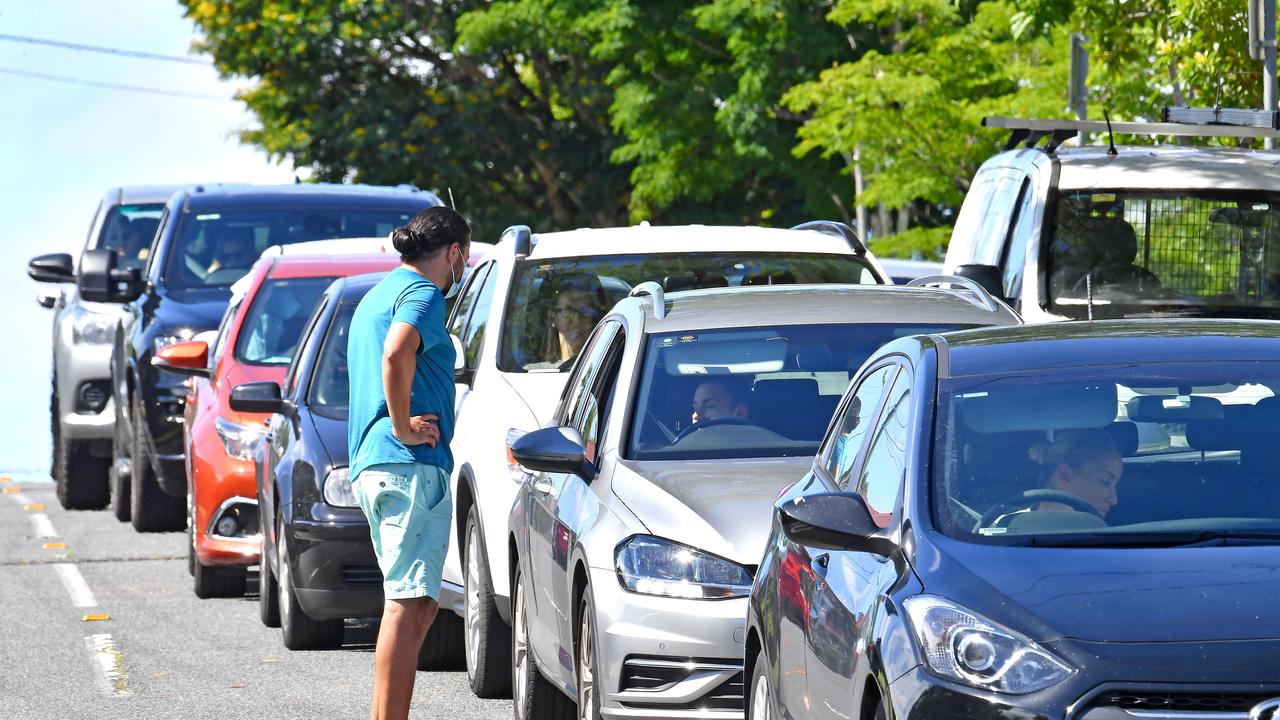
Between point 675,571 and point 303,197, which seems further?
point 303,197

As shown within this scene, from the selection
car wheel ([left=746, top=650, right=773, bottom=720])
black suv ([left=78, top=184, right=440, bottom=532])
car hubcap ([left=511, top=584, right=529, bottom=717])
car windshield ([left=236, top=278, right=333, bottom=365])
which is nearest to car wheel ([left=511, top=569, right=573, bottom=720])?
car hubcap ([left=511, top=584, right=529, bottom=717])

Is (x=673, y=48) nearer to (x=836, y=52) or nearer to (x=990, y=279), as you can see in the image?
(x=836, y=52)

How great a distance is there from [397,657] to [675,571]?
1.14 metres

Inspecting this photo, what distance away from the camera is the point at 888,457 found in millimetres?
5688

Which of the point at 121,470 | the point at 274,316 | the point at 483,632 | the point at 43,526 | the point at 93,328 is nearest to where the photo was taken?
the point at 483,632

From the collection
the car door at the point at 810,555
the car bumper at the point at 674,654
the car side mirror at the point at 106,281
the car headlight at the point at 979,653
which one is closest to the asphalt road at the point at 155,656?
the car side mirror at the point at 106,281

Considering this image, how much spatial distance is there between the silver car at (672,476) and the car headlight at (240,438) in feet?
16.4

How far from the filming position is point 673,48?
1407 inches

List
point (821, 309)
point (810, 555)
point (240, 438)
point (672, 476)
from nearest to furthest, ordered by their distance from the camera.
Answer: point (810, 555), point (672, 476), point (821, 309), point (240, 438)

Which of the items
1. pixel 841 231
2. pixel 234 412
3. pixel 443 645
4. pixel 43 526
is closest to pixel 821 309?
pixel 841 231

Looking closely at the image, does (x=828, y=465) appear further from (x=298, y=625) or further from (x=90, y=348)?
(x=90, y=348)

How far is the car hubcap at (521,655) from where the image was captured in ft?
28.4

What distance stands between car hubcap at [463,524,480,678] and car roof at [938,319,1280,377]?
3.93 m

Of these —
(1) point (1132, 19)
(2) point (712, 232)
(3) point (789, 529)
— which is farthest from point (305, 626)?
(1) point (1132, 19)
